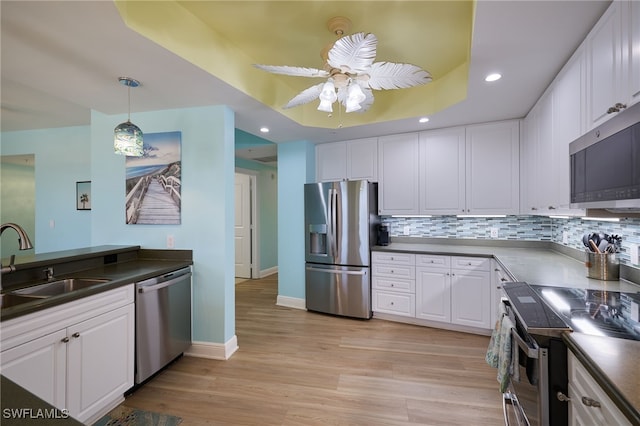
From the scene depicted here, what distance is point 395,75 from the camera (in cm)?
179

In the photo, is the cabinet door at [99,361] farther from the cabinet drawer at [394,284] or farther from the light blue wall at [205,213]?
the cabinet drawer at [394,284]

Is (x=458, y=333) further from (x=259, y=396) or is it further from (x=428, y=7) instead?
(x=428, y=7)

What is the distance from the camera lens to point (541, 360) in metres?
1.19

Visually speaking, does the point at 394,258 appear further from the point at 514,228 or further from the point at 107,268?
the point at 107,268

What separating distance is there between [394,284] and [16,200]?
7.07 m

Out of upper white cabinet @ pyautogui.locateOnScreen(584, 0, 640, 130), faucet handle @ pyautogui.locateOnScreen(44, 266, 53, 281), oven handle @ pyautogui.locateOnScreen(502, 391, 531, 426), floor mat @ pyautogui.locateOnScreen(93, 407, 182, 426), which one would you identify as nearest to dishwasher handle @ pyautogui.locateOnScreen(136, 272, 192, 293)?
faucet handle @ pyautogui.locateOnScreen(44, 266, 53, 281)

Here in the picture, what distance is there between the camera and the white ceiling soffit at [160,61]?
4.93 ft

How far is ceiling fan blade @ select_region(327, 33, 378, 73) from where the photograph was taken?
1.47m

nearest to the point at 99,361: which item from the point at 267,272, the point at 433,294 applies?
the point at 433,294

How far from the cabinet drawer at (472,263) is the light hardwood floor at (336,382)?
76cm

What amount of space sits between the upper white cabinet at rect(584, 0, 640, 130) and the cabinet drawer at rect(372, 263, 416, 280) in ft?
7.25

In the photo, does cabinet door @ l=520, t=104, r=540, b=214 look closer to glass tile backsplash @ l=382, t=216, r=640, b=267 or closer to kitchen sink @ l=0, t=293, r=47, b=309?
→ glass tile backsplash @ l=382, t=216, r=640, b=267

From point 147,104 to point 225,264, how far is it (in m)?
1.70

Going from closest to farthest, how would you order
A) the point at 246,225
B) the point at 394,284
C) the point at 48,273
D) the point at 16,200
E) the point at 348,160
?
the point at 48,273
the point at 394,284
the point at 348,160
the point at 16,200
the point at 246,225
